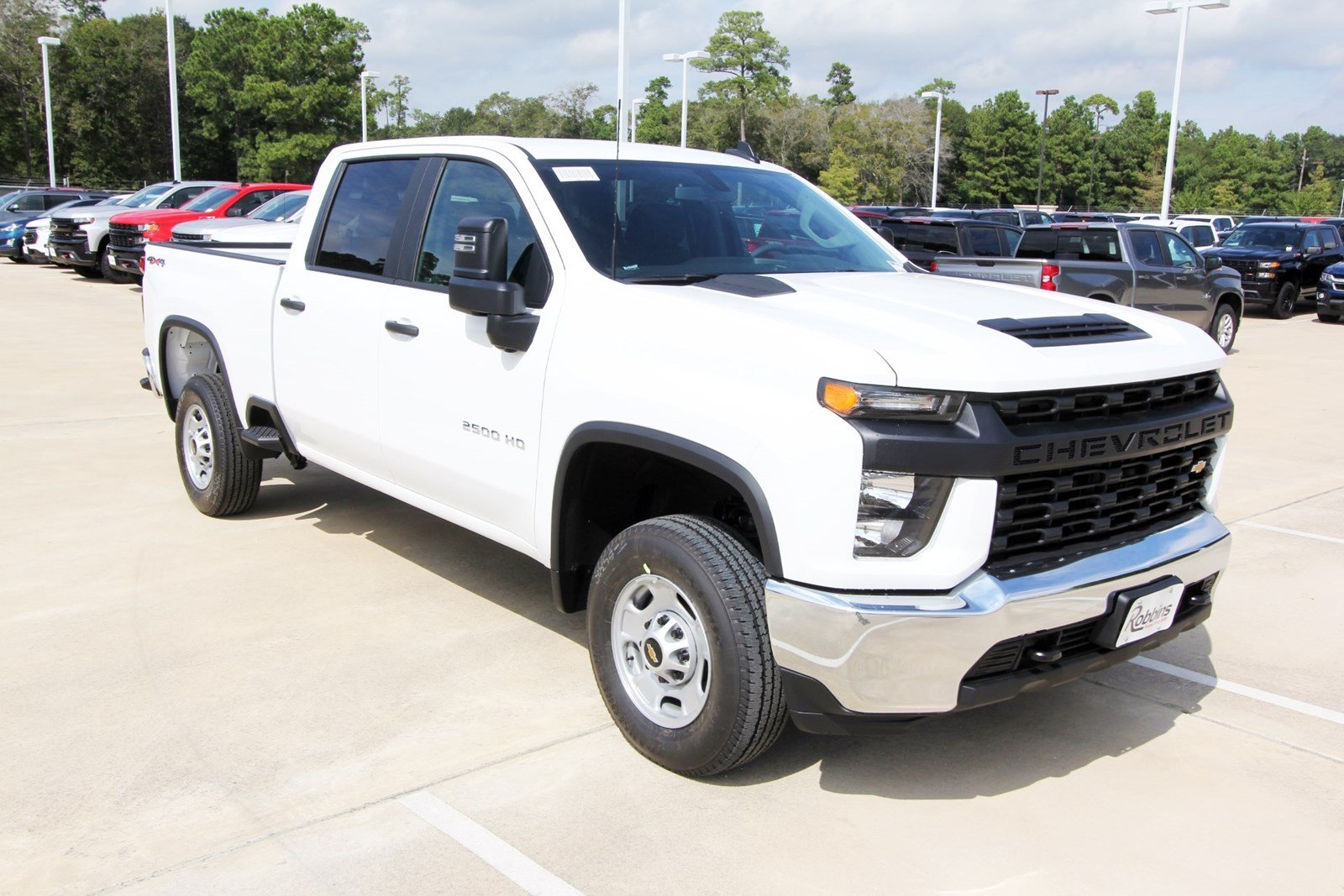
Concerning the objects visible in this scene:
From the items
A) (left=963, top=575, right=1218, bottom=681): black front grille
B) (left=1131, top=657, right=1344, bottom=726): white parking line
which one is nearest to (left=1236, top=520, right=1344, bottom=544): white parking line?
(left=1131, top=657, right=1344, bottom=726): white parking line

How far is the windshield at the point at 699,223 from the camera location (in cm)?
419

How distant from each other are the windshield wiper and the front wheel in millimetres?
13786

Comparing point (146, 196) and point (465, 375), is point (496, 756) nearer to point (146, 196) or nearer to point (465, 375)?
point (465, 375)

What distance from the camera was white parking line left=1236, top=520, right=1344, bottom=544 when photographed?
267 inches

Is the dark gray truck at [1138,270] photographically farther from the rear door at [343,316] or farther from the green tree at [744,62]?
the green tree at [744,62]

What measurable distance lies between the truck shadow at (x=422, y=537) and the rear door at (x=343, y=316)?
78 centimetres

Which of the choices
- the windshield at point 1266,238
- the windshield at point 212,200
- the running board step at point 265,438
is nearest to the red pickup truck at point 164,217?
the windshield at point 212,200

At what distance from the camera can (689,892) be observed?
3111 millimetres

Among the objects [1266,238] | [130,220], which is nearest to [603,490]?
[130,220]

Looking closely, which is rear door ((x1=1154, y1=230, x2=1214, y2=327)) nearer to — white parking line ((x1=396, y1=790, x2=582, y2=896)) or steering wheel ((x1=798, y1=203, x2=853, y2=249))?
steering wheel ((x1=798, y1=203, x2=853, y2=249))

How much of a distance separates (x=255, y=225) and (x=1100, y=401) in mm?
9532

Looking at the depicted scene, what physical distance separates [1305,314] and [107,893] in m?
26.4

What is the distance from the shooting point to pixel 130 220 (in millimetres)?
19469

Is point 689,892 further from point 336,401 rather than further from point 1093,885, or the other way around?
point 336,401
